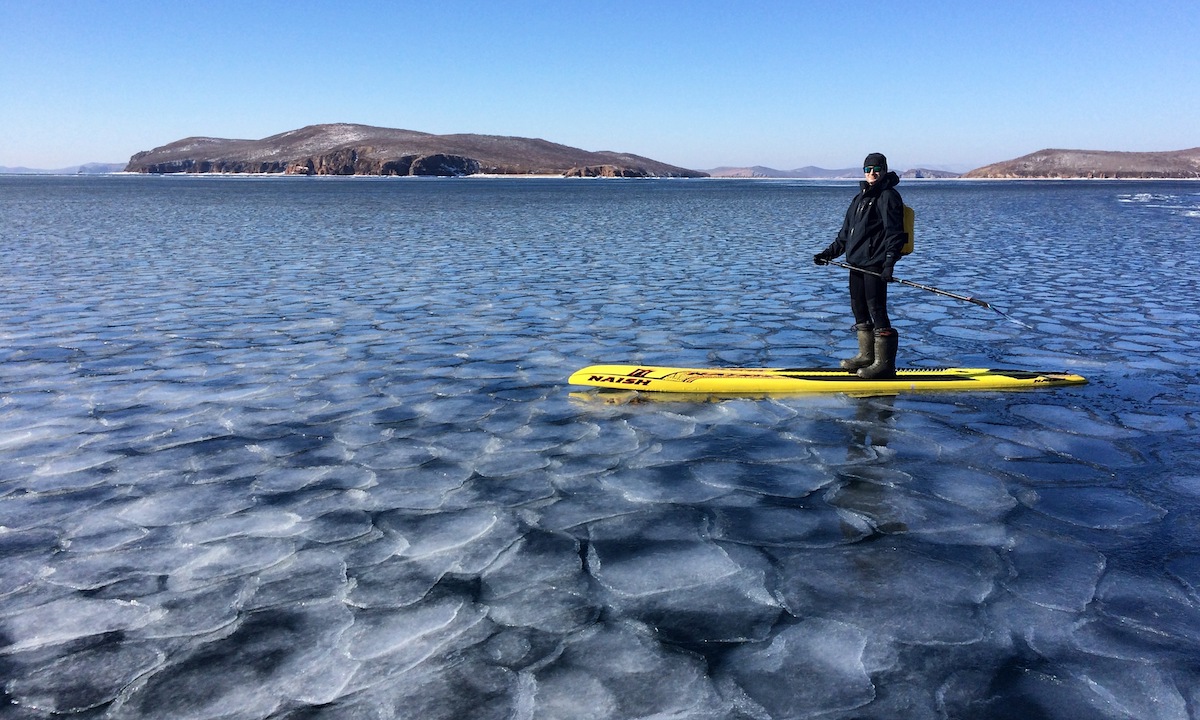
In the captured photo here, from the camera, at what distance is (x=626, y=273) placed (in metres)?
17.2

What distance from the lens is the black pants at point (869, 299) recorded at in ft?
24.6

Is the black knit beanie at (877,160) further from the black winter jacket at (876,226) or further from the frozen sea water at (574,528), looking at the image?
the frozen sea water at (574,528)

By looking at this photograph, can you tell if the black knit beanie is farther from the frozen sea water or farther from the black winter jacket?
the frozen sea water

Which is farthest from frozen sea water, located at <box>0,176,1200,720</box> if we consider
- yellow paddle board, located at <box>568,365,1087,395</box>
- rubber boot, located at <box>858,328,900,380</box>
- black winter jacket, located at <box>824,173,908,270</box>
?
black winter jacket, located at <box>824,173,908,270</box>

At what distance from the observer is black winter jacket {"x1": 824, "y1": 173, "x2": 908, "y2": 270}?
7.17m

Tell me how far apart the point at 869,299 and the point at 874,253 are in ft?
1.44

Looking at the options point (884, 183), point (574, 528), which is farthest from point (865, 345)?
point (574, 528)

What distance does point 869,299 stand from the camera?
24.9 ft

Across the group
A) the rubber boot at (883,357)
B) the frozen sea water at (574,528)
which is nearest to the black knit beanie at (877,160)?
the rubber boot at (883,357)

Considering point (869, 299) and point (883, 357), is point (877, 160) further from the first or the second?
point (883, 357)

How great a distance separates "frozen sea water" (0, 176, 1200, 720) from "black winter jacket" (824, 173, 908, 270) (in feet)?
4.22

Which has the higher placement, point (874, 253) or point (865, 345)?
point (874, 253)

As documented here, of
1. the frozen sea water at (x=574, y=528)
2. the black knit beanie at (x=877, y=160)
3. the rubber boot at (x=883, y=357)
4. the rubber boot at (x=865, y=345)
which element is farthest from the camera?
the rubber boot at (x=865, y=345)

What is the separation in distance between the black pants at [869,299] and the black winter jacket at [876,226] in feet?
0.51
